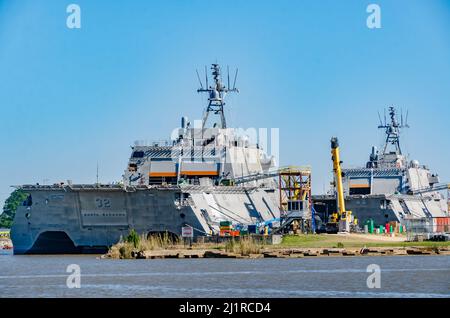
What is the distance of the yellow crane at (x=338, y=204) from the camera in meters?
97.1

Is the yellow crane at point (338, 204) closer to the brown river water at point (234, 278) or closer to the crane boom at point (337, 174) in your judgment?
the crane boom at point (337, 174)

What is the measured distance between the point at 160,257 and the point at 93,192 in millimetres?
13664

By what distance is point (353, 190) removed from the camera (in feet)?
387

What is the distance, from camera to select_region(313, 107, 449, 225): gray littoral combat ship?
105 meters

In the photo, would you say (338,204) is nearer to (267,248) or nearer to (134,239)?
(267,248)

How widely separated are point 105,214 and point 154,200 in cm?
416

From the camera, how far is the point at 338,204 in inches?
3957

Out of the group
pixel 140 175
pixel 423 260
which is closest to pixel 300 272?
pixel 423 260

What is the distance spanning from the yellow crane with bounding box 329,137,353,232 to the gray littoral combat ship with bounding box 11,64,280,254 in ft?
19.4

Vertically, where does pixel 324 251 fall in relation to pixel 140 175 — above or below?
below

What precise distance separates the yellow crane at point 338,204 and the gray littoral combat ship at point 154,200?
19.4 ft

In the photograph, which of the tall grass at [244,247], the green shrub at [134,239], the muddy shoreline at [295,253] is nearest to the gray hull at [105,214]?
the green shrub at [134,239]

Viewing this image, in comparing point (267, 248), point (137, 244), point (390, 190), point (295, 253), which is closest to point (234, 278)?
point (295, 253)
